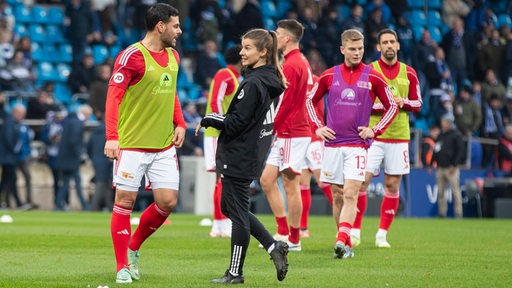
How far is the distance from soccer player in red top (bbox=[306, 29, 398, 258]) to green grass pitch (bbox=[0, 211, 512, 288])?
86 cm

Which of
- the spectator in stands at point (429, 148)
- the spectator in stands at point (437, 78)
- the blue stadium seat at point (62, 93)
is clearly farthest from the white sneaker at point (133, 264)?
the spectator in stands at point (437, 78)

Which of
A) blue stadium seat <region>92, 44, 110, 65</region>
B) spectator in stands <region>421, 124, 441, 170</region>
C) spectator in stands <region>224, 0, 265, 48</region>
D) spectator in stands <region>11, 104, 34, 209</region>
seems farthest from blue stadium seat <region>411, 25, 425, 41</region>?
spectator in stands <region>11, 104, 34, 209</region>

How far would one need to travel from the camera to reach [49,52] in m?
30.9

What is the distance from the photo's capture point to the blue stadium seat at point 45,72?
98.4 feet

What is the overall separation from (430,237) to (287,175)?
4.15 metres

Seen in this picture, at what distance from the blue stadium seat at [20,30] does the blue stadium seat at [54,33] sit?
64cm

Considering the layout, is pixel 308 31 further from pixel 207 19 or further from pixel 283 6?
pixel 283 6

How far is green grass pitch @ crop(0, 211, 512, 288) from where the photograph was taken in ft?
32.4

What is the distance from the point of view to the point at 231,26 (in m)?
32.1

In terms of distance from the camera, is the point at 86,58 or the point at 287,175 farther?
the point at 86,58

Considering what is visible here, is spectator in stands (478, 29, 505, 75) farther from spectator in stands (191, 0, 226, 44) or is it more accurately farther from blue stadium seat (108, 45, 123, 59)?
blue stadium seat (108, 45, 123, 59)

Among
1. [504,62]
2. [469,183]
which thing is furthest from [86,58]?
[504,62]

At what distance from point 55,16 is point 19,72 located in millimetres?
4178

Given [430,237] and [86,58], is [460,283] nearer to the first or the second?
[430,237]
